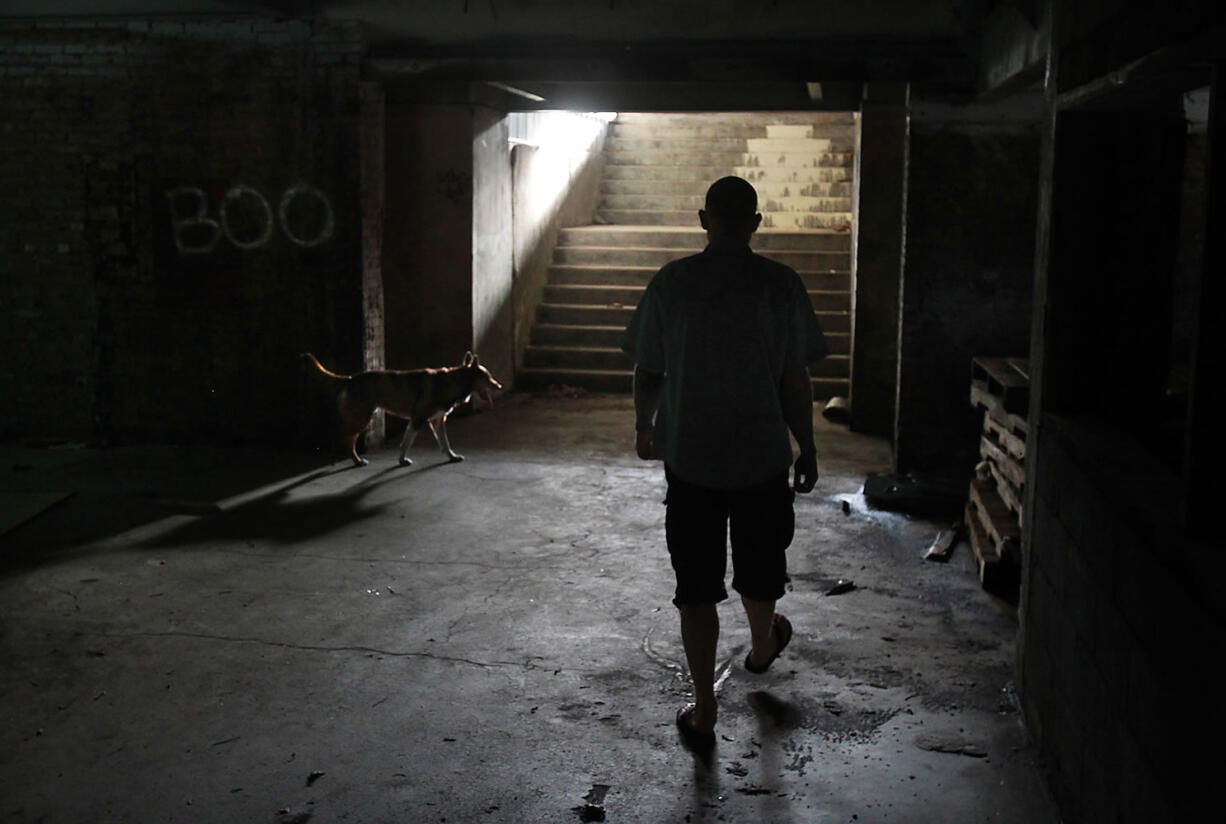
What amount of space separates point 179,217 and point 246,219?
51 centimetres

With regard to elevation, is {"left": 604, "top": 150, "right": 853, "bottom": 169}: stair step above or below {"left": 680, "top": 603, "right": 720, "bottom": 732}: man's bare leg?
above

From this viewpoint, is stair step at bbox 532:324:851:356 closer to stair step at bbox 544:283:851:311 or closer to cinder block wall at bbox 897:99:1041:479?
stair step at bbox 544:283:851:311

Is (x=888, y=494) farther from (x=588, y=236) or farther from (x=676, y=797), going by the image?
(x=588, y=236)

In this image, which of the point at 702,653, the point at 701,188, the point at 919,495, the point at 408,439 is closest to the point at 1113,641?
the point at 702,653

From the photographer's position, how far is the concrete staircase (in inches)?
488

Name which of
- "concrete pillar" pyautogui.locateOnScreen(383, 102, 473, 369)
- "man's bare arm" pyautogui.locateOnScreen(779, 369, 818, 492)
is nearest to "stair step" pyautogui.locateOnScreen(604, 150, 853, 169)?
"concrete pillar" pyautogui.locateOnScreen(383, 102, 473, 369)

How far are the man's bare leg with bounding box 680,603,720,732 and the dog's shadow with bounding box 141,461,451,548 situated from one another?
3.26 m

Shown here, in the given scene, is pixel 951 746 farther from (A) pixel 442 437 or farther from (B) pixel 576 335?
(B) pixel 576 335

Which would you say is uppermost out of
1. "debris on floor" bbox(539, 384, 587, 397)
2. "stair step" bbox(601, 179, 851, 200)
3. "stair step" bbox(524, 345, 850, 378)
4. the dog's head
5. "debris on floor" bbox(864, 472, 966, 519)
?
"stair step" bbox(601, 179, 851, 200)

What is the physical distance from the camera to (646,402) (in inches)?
158

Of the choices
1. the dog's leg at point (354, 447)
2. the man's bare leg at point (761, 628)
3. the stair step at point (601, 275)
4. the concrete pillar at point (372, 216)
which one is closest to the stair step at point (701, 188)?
the stair step at point (601, 275)

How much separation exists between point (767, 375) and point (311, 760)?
1.90 meters

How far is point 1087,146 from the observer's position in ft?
12.9

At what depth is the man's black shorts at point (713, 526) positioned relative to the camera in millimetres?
3910
